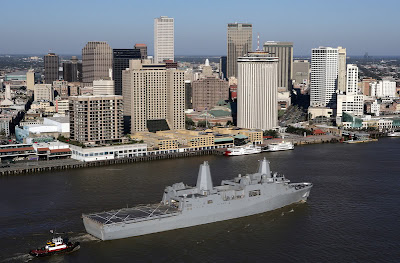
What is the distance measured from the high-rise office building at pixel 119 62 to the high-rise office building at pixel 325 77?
1285 inches

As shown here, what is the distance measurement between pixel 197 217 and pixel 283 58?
96932 millimetres

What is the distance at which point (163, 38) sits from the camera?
154 m

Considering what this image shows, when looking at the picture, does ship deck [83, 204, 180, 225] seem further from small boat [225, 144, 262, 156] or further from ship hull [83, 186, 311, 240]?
small boat [225, 144, 262, 156]

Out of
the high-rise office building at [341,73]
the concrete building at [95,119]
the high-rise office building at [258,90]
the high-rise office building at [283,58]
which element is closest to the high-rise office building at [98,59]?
the high-rise office building at [283,58]

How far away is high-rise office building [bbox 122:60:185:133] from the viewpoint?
64.3 metres

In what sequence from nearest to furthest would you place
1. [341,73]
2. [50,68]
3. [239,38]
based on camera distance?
[341,73]
[50,68]
[239,38]

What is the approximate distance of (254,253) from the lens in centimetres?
2691

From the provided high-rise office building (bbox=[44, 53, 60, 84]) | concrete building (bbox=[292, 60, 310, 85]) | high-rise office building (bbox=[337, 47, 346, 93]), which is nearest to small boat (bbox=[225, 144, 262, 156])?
high-rise office building (bbox=[337, 47, 346, 93])

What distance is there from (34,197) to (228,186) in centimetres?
1273

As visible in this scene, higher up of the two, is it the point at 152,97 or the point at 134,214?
the point at 152,97

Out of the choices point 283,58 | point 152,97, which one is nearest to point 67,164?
point 152,97

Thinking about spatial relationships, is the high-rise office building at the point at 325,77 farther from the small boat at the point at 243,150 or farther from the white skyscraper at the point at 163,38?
the white skyscraper at the point at 163,38

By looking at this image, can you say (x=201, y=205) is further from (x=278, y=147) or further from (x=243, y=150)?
(x=278, y=147)

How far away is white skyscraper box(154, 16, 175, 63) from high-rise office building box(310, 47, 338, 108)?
65.8 metres
